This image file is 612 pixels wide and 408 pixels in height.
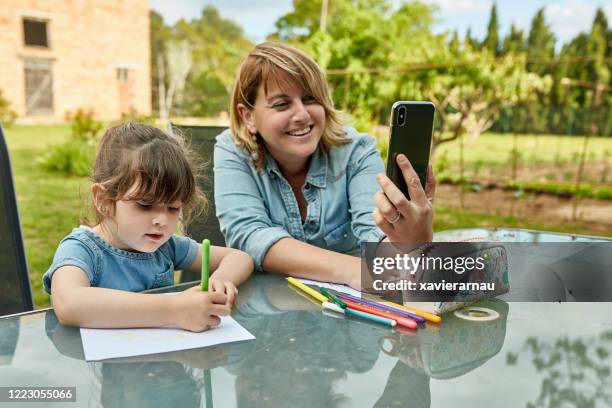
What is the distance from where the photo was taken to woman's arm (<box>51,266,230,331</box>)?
3.26ft

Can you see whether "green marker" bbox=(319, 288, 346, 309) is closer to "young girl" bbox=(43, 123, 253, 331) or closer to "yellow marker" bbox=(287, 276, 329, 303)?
"yellow marker" bbox=(287, 276, 329, 303)

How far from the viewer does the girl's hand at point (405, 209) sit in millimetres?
1163

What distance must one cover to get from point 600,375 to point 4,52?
17.8 metres

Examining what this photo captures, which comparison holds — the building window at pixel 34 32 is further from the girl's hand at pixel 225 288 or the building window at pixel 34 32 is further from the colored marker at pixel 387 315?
the colored marker at pixel 387 315

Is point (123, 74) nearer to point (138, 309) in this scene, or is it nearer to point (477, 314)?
point (138, 309)

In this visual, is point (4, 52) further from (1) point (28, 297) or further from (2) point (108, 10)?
(1) point (28, 297)

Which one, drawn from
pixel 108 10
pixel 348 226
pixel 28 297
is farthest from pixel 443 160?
pixel 108 10

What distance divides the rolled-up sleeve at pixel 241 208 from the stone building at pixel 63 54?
1478 cm

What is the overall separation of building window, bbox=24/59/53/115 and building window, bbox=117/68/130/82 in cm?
185

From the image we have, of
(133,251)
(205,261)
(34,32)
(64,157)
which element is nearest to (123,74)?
(34,32)

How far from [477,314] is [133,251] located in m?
0.75

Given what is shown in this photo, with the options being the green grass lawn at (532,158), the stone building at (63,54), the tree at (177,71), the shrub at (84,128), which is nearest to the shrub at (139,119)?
the shrub at (84,128)

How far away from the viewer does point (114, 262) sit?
1211 mm

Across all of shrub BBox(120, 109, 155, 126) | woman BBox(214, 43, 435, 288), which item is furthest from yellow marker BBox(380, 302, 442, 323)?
shrub BBox(120, 109, 155, 126)
